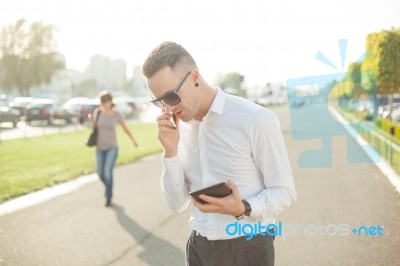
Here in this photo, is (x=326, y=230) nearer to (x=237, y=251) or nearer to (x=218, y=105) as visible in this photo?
(x=237, y=251)

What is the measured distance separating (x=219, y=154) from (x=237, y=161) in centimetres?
10

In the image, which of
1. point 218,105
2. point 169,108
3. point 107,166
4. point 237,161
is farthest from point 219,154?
point 107,166

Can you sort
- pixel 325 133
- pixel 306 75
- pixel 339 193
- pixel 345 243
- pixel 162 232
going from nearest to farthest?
pixel 306 75
pixel 345 243
pixel 162 232
pixel 339 193
pixel 325 133

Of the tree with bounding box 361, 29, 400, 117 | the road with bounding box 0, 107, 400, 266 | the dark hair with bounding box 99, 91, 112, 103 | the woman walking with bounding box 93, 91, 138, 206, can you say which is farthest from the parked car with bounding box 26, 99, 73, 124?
the tree with bounding box 361, 29, 400, 117

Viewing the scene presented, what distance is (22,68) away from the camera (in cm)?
5825

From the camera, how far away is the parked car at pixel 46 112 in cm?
3131

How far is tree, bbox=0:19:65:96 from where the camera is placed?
53409 millimetres

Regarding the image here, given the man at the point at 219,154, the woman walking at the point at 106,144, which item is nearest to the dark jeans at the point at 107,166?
A: the woman walking at the point at 106,144

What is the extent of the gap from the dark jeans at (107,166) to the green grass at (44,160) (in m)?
2.12

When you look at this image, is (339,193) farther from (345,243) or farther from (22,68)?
(22,68)

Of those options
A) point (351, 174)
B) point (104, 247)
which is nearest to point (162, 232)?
point (104, 247)

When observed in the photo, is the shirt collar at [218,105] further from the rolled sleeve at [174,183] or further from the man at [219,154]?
the rolled sleeve at [174,183]

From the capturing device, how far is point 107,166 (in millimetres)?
8281

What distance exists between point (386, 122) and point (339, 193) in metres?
8.62
